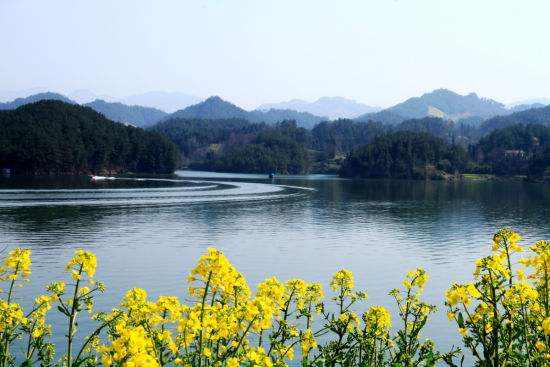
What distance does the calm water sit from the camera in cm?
4338

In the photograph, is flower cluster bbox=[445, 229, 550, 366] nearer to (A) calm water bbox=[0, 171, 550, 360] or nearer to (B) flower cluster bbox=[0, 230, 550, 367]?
(B) flower cluster bbox=[0, 230, 550, 367]

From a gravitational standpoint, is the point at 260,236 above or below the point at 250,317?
below

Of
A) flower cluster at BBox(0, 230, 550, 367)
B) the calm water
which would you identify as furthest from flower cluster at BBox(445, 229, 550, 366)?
the calm water

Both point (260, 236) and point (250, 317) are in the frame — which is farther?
point (260, 236)

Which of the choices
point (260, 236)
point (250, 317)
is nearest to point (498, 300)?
point (250, 317)

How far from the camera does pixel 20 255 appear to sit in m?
10.3

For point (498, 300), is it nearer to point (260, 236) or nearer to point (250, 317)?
point (250, 317)

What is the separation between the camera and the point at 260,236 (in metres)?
66.5

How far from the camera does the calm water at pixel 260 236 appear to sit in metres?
43.4

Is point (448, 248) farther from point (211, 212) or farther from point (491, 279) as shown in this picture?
point (491, 279)

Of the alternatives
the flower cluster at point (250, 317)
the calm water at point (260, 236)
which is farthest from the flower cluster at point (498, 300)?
the calm water at point (260, 236)

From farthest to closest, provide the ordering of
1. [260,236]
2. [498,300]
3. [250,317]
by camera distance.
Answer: [260,236]
[498,300]
[250,317]

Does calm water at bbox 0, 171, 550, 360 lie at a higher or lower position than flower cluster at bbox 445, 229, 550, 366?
lower

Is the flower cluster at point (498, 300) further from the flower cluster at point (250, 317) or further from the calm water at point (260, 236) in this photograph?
the calm water at point (260, 236)
